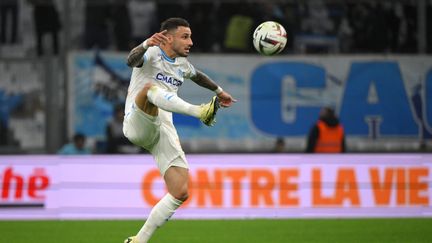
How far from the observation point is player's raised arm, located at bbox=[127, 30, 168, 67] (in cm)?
944

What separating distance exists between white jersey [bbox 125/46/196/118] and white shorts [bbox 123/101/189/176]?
7.3 inches

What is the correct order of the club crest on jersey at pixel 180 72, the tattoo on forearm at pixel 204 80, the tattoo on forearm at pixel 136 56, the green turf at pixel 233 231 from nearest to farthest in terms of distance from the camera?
1. the tattoo on forearm at pixel 136 56
2. the club crest on jersey at pixel 180 72
3. the tattoo on forearm at pixel 204 80
4. the green turf at pixel 233 231

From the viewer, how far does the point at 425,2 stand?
1780 centimetres

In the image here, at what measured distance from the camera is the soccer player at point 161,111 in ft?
31.5

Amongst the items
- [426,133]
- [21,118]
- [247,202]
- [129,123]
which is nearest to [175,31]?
[129,123]

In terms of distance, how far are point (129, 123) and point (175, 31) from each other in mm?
1054

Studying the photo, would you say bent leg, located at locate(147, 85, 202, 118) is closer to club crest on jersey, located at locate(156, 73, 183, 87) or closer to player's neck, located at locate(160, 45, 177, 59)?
club crest on jersey, located at locate(156, 73, 183, 87)

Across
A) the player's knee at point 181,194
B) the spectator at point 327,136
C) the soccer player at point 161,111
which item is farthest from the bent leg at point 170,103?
the spectator at point 327,136

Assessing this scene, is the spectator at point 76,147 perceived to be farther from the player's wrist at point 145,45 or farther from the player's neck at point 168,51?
the player's wrist at point 145,45

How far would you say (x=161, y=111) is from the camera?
1011cm

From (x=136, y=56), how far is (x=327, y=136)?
7831mm

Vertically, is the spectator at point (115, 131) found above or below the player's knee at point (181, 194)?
below

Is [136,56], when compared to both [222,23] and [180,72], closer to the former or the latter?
[180,72]

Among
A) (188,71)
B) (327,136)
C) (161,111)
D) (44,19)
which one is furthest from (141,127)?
(44,19)
